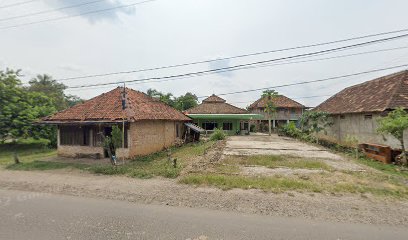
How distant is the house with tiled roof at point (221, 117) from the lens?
109 feet

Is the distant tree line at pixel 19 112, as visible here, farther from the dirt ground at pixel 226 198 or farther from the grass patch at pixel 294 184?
the grass patch at pixel 294 184

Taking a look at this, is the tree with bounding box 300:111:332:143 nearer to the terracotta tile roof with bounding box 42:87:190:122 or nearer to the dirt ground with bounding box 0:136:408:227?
the terracotta tile roof with bounding box 42:87:190:122

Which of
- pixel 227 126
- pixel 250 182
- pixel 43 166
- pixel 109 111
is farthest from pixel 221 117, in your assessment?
pixel 250 182

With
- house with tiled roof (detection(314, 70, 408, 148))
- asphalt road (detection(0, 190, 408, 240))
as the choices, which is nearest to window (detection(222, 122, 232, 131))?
house with tiled roof (detection(314, 70, 408, 148))

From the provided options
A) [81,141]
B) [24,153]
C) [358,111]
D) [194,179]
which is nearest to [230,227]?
[194,179]

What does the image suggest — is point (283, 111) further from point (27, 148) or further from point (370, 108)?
point (27, 148)

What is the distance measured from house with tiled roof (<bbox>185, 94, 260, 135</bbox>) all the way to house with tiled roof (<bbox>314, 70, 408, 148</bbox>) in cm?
1247

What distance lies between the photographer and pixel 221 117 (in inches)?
1300

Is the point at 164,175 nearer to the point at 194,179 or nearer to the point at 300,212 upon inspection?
the point at 194,179

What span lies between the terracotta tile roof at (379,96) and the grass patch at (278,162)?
6.33m

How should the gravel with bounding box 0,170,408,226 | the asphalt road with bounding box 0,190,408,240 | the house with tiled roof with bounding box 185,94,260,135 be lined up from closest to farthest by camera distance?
1. the asphalt road with bounding box 0,190,408,240
2. the gravel with bounding box 0,170,408,226
3. the house with tiled roof with bounding box 185,94,260,135

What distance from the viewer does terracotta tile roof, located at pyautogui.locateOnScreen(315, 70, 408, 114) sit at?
51.8ft

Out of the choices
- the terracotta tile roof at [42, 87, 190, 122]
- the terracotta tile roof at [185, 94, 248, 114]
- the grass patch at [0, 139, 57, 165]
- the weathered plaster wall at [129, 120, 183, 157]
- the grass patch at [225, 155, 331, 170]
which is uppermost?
the terracotta tile roof at [185, 94, 248, 114]

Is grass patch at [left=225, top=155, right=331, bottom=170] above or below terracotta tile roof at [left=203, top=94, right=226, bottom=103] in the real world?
below
